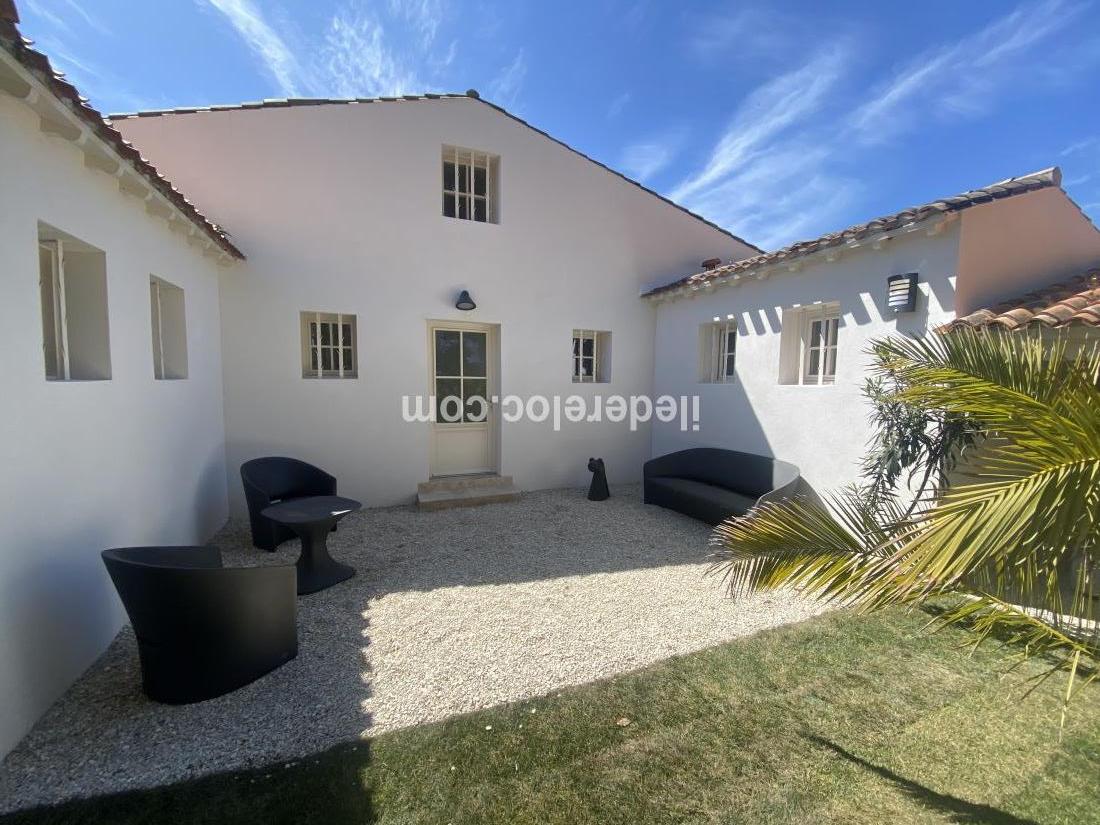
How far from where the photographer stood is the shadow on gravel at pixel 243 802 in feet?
7.08

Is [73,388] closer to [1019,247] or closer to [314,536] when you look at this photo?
[314,536]

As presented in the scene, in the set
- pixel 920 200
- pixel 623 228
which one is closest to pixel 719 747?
pixel 920 200

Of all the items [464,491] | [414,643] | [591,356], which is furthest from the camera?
[591,356]

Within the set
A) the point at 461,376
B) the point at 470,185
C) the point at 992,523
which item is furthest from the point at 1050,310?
the point at 470,185

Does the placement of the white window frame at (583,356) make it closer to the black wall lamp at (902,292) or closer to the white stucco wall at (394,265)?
the white stucco wall at (394,265)

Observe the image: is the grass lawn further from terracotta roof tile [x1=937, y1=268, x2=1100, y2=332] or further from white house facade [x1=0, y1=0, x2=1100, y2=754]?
terracotta roof tile [x1=937, y1=268, x2=1100, y2=332]

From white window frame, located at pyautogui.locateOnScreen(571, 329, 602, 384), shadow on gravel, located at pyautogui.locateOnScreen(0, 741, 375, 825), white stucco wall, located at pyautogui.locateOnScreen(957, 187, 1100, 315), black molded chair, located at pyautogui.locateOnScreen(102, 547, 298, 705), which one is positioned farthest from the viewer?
white window frame, located at pyautogui.locateOnScreen(571, 329, 602, 384)

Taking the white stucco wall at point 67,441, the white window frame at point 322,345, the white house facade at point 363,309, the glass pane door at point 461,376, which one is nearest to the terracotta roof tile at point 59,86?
the white house facade at point 363,309

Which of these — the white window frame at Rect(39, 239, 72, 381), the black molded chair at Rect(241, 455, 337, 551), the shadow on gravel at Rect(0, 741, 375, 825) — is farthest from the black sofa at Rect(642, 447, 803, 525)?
the white window frame at Rect(39, 239, 72, 381)

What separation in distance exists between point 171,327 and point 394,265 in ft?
10.3

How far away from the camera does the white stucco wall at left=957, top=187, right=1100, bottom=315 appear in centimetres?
474

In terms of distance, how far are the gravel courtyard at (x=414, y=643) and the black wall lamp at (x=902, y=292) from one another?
3438mm

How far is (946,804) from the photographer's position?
2334 mm

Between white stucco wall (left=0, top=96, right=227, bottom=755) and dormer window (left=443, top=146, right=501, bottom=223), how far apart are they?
4322 mm
